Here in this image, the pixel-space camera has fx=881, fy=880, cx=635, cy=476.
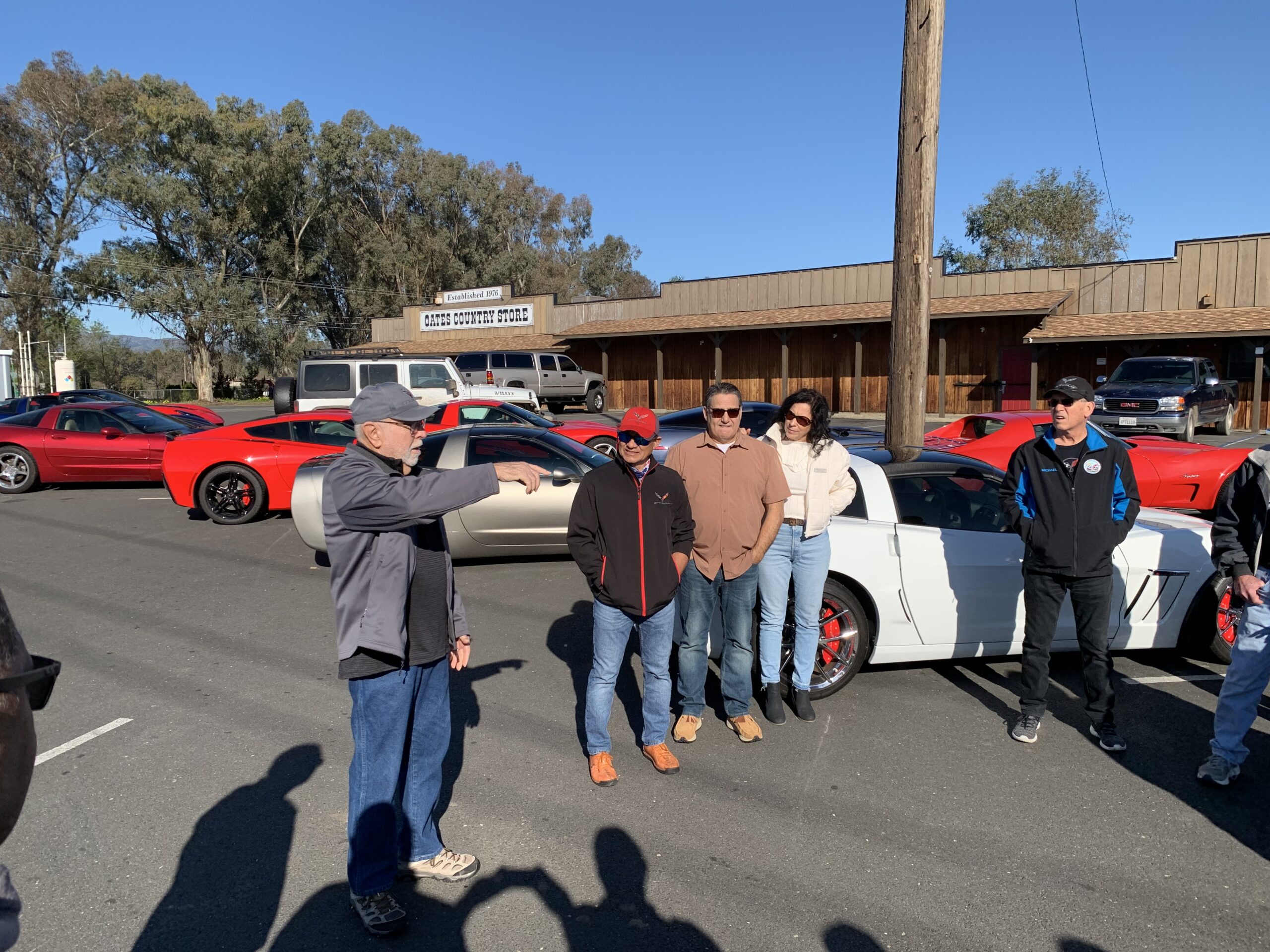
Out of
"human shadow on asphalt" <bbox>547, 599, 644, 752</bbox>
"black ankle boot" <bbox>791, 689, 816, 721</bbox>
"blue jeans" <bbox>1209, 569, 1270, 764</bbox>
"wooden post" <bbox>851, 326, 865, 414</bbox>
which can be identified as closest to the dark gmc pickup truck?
"wooden post" <bbox>851, 326, 865, 414</bbox>

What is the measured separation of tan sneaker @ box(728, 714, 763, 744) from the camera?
14.4 ft

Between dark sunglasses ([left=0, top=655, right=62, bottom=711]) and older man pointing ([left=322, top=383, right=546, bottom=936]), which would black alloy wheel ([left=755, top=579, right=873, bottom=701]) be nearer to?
older man pointing ([left=322, top=383, right=546, bottom=936])

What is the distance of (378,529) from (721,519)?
192 centimetres

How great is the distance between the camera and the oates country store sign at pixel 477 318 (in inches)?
1448

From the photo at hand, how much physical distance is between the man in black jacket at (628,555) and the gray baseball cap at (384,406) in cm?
113

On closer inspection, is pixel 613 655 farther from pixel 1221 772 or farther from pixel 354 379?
pixel 354 379

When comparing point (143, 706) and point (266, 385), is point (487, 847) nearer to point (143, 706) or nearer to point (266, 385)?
point (143, 706)

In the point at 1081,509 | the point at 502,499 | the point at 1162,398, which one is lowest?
the point at 502,499

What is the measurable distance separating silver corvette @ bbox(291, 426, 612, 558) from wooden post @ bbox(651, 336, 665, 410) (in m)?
22.5

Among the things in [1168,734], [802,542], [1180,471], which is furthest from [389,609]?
[1180,471]

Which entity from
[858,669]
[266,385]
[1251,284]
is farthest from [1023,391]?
[266,385]

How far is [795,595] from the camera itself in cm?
462

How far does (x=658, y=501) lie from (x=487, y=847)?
5.12 feet

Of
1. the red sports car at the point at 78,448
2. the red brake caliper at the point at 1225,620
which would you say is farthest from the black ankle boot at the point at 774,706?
the red sports car at the point at 78,448
